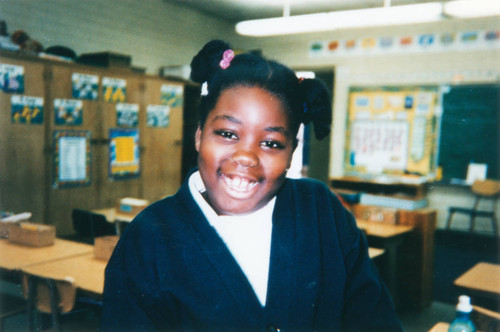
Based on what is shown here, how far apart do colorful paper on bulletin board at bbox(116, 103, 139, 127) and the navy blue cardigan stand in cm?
Result: 390

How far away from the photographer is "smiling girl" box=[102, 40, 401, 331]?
0.76m

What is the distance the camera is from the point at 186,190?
A: 87cm

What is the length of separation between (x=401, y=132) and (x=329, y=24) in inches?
113

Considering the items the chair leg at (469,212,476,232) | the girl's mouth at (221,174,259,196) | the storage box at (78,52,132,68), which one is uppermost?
the storage box at (78,52,132,68)

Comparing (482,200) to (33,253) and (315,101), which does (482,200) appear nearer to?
(33,253)

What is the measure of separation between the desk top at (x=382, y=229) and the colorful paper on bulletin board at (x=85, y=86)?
285cm

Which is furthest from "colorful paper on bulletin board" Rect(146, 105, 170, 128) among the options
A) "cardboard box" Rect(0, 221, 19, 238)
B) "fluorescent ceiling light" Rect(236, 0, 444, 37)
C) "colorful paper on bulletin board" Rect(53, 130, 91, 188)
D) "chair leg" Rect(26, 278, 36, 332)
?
"chair leg" Rect(26, 278, 36, 332)

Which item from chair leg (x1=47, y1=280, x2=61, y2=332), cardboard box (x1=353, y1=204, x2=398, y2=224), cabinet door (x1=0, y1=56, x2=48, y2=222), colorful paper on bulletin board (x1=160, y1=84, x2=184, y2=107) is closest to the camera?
chair leg (x1=47, y1=280, x2=61, y2=332)

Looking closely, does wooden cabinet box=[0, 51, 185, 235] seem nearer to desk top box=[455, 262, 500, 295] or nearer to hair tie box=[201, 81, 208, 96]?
hair tie box=[201, 81, 208, 96]

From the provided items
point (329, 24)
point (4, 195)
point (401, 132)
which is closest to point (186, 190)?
point (329, 24)

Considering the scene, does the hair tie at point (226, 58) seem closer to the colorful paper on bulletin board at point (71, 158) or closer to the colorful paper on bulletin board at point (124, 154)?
the colorful paper on bulletin board at point (71, 158)

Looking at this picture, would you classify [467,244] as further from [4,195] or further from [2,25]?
[2,25]

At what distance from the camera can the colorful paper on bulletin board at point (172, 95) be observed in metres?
5.09

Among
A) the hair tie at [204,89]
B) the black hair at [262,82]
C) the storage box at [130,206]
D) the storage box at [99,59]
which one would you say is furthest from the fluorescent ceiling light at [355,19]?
the hair tie at [204,89]
